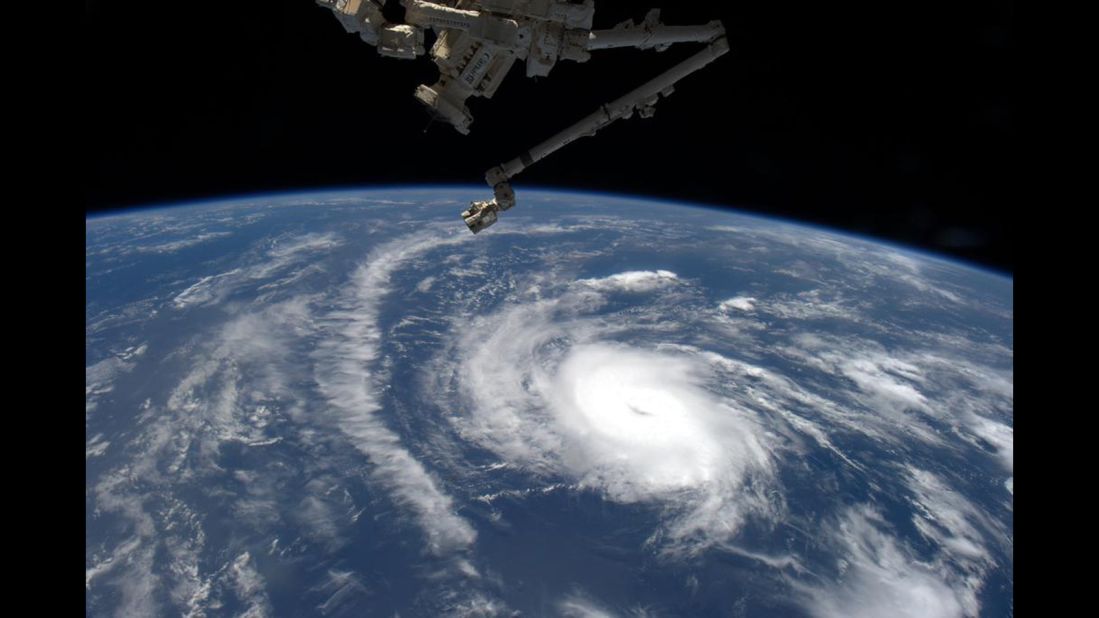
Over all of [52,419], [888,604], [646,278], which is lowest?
[888,604]

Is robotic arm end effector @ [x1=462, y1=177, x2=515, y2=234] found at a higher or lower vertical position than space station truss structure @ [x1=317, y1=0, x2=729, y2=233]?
lower

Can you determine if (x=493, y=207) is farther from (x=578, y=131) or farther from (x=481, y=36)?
(x=481, y=36)

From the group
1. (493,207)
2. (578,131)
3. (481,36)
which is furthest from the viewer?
(578,131)

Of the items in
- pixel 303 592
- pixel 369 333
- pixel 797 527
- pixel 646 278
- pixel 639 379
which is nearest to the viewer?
pixel 303 592

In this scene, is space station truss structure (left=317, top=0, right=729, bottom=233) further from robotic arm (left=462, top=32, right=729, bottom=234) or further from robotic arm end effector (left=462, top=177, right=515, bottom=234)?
robotic arm end effector (left=462, top=177, right=515, bottom=234)

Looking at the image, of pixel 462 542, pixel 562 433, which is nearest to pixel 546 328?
pixel 562 433

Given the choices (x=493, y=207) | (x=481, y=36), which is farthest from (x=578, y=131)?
(x=481, y=36)

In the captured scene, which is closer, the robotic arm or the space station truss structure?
the space station truss structure

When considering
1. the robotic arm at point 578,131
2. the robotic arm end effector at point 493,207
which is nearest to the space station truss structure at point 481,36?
the robotic arm at point 578,131

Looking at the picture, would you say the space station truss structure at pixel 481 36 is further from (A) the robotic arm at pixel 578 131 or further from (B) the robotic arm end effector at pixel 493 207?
(B) the robotic arm end effector at pixel 493 207

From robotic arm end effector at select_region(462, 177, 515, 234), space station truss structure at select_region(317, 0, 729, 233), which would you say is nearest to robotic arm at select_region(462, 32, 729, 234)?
robotic arm end effector at select_region(462, 177, 515, 234)

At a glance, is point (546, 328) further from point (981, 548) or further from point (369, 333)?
point (981, 548)
